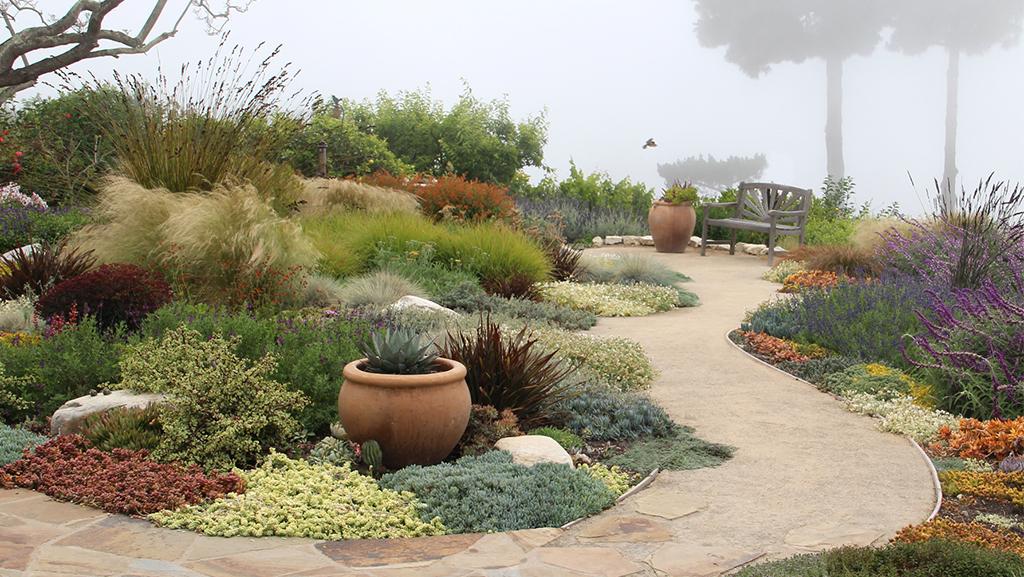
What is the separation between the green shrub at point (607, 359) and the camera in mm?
6469

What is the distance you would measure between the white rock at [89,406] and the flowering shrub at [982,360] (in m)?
4.53

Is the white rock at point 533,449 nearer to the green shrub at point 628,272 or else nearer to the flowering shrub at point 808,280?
the green shrub at point 628,272

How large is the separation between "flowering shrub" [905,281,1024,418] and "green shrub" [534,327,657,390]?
5.85 ft

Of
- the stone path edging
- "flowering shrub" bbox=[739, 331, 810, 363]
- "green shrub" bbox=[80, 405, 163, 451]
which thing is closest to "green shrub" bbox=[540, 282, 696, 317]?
"flowering shrub" bbox=[739, 331, 810, 363]

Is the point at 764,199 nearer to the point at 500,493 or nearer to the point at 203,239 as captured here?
the point at 203,239

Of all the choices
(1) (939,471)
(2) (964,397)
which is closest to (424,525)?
(1) (939,471)

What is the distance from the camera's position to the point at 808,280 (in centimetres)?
1141

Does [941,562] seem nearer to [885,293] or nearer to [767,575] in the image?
[767,575]

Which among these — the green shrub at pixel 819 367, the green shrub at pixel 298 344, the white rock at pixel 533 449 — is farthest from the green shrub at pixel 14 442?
the green shrub at pixel 819 367

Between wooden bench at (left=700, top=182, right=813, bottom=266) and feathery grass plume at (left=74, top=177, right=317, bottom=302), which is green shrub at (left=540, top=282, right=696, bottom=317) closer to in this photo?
feathery grass plume at (left=74, top=177, right=317, bottom=302)

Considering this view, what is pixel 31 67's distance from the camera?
17.6m

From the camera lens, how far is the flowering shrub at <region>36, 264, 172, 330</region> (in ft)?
21.7

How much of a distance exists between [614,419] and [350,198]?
24.7 ft

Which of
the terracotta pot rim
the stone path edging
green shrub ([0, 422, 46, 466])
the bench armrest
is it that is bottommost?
the stone path edging
